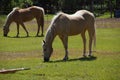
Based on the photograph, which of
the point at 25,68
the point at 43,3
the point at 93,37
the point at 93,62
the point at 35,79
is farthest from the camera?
the point at 43,3

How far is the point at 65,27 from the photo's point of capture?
685 inches

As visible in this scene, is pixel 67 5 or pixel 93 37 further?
pixel 67 5

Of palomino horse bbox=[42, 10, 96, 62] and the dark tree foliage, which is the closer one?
palomino horse bbox=[42, 10, 96, 62]

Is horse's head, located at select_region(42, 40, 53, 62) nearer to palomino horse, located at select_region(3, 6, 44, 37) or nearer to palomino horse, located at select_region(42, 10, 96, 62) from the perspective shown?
palomino horse, located at select_region(42, 10, 96, 62)

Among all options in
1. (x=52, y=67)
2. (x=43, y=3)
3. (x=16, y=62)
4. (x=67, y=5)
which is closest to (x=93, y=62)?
(x=52, y=67)

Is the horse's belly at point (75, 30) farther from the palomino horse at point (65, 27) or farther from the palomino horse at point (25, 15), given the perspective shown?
the palomino horse at point (25, 15)

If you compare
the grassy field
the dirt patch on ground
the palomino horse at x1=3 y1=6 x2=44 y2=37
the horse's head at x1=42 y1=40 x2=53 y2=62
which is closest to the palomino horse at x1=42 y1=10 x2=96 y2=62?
the horse's head at x1=42 y1=40 x2=53 y2=62

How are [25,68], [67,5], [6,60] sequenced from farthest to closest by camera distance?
[67,5] → [6,60] → [25,68]

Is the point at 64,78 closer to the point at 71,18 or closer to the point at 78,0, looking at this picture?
the point at 71,18

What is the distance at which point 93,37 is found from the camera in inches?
752

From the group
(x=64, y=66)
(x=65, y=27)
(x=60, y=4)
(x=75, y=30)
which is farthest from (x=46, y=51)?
(x=60, y=4)

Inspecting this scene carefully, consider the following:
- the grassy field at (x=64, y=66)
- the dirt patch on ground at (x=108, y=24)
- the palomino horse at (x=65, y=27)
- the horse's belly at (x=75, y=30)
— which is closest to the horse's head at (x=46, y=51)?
the palomino horse at (x=65, y=27)

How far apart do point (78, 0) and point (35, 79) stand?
62.6 metres

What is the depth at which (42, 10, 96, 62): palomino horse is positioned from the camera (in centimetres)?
1686
